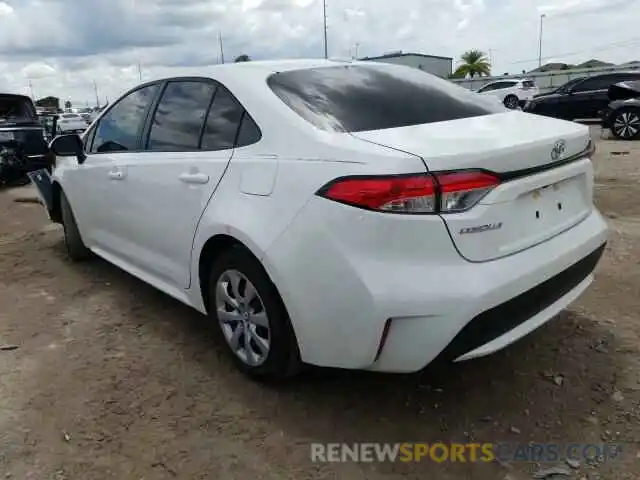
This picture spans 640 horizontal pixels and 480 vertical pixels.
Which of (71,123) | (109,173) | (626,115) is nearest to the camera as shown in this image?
(109,173)

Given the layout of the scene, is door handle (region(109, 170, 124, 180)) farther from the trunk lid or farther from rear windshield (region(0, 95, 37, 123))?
rear windshield (region(0, 95, 37, 123))

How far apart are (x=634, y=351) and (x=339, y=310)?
1821 mm

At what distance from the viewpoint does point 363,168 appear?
227 cm

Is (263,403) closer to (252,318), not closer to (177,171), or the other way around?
(252,318)

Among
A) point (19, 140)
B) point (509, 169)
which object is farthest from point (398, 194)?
point (19, 140)

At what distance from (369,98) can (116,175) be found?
188cm

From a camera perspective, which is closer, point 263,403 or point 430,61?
point 263,403

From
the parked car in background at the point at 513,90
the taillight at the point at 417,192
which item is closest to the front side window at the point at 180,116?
the taillight at the point at 417,192

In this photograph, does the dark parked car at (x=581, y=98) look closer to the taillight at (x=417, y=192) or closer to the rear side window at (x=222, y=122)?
the rear side window at (x=222, y=122)

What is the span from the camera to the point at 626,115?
1330 cm

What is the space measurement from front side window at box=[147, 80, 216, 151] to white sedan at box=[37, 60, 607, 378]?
14 millimetres

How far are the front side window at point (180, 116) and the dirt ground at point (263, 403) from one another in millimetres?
1167

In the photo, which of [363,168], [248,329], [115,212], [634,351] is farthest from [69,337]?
[634,351]

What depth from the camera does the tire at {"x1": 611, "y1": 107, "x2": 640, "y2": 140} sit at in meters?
13.2
